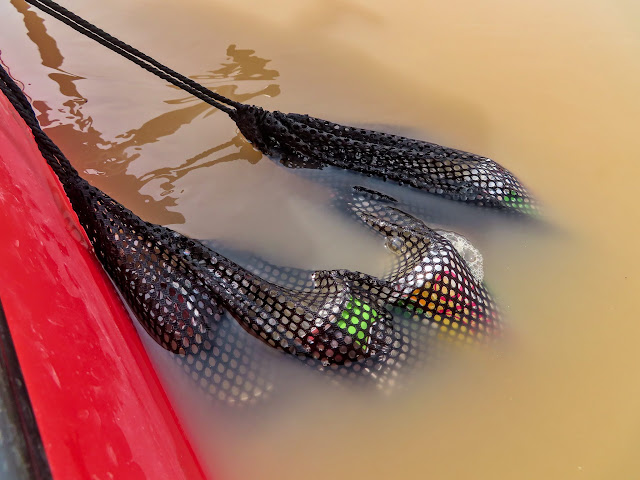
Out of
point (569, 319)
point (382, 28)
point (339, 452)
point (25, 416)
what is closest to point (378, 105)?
point (382, 28)

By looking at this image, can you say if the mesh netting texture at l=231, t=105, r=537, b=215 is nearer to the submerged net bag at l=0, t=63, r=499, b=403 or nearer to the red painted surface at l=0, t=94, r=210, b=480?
the submerged net bag at l=0, t=63, r=499, b=403

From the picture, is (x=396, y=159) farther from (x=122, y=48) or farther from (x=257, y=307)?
(x=122, y=48)

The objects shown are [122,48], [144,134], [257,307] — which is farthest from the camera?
[144,134]

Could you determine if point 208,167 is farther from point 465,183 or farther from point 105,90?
point 465,183

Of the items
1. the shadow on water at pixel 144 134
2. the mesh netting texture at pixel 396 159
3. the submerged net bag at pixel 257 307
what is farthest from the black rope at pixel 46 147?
the mesh netting texture at pixel 396 159

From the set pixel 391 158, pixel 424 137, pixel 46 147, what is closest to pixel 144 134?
pixel 46 147

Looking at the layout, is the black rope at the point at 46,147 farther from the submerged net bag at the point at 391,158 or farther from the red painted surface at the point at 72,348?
the submerged net bag at the point at 391,158

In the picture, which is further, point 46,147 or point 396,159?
point 396,159
